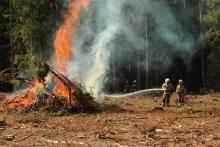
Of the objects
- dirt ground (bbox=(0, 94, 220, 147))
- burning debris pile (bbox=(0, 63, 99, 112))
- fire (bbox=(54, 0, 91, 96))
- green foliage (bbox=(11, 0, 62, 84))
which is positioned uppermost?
green foliage (bbox=(11, 0, 62, 84))

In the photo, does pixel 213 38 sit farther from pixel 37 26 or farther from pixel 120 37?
pixel 37 26

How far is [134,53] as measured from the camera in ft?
148

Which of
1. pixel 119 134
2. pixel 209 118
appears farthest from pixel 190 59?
pixel 119 134

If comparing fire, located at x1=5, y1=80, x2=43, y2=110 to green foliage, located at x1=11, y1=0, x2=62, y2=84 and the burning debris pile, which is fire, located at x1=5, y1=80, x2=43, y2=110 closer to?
the burning debris pile

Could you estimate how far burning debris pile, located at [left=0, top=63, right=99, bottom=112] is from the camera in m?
22.2

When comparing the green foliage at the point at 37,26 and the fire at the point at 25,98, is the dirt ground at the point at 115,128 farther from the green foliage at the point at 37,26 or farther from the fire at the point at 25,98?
the green foliage at the point at 37,26

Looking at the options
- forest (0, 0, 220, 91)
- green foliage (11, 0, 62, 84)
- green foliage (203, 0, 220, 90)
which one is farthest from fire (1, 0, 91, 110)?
green foliage (203, 0, 220, 90)

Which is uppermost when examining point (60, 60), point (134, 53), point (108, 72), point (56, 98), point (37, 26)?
point (37, 26)

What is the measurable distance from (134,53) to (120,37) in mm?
8726

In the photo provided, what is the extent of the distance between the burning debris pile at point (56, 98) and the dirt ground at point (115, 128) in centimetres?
63

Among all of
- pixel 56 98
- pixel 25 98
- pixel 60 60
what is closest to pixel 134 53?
pixel 60 60

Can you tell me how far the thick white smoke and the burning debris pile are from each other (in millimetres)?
3267

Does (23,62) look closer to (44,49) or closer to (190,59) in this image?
(44,49)

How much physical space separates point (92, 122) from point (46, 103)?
364cm
